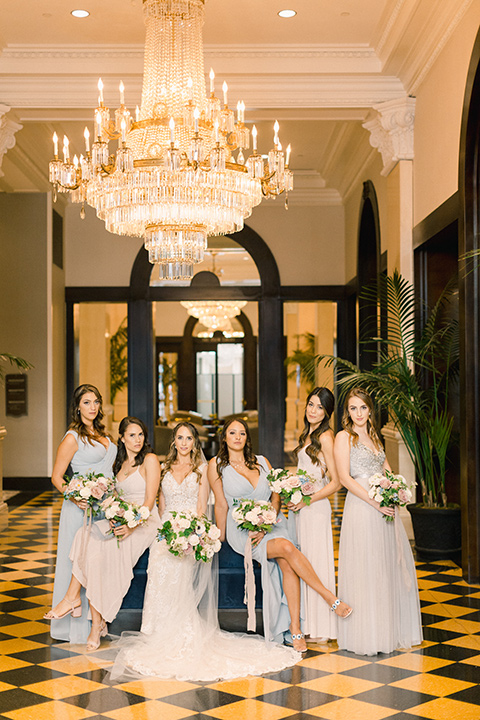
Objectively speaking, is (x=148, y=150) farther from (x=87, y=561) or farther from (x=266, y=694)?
(x=266, y=694)

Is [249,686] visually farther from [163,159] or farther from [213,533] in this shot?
[163,159]

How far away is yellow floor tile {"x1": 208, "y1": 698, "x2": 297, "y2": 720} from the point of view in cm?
400

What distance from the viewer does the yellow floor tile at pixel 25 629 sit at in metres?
5.49

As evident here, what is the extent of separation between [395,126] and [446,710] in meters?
6.23

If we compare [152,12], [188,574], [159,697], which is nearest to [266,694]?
[159,697]

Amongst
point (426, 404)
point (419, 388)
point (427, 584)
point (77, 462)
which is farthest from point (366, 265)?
point (77, 462)

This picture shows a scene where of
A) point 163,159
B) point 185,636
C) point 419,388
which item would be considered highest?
point 163,159

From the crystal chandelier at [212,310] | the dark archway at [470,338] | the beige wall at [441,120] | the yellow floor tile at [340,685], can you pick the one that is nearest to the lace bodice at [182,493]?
the yellow floor tile at [340,685]

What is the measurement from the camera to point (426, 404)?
25.4ft

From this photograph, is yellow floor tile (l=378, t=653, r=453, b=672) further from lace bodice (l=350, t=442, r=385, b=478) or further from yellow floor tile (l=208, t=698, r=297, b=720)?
lace bodice (l=350, t=442, r=385, b=478)

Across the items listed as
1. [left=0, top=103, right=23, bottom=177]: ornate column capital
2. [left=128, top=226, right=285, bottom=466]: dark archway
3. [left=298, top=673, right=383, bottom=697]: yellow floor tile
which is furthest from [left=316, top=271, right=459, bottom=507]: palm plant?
[left=128, top=226, right=285, bottom=466]: dark archway

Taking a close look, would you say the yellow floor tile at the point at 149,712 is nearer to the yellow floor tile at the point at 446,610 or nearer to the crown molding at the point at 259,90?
the yellow floor tile at the point at 446,610

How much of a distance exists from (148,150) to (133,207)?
0.42 metres

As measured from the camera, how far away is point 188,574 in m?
5.18
